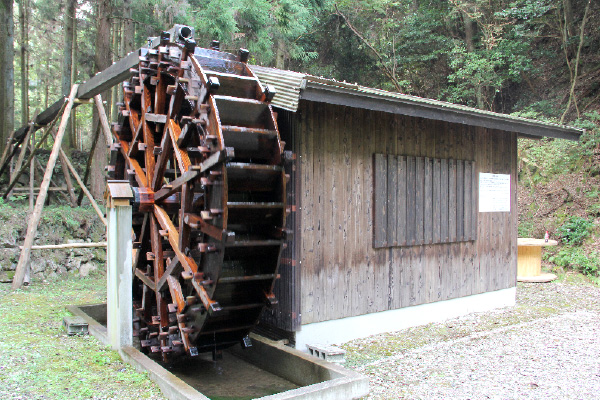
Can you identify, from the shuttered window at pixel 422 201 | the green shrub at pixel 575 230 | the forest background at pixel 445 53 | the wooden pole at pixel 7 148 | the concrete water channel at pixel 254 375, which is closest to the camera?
the concrete water channel at pixel 254 375

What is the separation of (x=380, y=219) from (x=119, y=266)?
3220mm

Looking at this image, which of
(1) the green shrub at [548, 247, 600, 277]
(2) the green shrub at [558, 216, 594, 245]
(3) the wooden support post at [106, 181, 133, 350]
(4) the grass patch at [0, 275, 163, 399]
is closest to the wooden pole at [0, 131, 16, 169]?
(4) the grass patch at [0, 275, 163, 399]

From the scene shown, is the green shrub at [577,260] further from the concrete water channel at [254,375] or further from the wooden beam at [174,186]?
the wooden beam at [174,186]

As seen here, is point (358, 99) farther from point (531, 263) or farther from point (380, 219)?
point (531, 263)

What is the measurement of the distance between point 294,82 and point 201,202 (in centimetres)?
151

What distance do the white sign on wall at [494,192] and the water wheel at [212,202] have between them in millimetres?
4398

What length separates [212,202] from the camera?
449cm

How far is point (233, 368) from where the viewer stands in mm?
5590

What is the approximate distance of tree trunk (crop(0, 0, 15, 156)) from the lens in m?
12.8

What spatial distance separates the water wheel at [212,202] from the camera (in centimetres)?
448

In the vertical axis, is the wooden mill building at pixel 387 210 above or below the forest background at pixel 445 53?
below

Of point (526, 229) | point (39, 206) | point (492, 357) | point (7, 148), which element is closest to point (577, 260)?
point (526, 229)

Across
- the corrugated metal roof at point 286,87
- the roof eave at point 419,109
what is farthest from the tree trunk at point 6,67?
the roof eave at point 419,109

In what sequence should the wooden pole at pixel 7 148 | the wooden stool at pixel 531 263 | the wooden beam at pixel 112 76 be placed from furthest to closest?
the wooden pole at pixel 7 148 → the wooden stool at pixel 531 263 → the wooden beam at pixel 112 76
